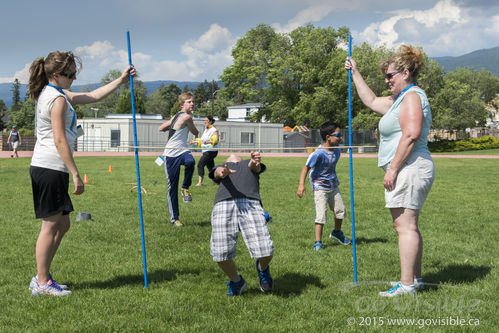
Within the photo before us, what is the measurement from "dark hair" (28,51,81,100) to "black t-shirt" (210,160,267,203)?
1.69 metres

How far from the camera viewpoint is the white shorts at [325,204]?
6332 millimetres

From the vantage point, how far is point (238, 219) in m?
4.21

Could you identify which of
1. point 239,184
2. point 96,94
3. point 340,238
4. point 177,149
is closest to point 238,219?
point 239,184

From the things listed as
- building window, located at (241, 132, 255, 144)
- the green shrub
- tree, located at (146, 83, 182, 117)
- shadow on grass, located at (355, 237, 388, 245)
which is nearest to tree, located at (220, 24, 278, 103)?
building window, located at (241, 132, 255, 144)

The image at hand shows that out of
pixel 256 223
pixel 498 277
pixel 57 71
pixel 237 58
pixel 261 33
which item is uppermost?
pixel 261 33

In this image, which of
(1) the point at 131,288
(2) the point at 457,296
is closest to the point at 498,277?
(2) the point at 457,296

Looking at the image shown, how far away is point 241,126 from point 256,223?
138 feet

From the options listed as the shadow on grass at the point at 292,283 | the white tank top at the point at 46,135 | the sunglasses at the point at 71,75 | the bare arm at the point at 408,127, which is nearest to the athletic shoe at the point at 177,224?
the shadow on grass at the point at 292,283

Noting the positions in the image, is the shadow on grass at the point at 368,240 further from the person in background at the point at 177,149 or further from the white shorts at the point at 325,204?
the person in background at the point at 177,149

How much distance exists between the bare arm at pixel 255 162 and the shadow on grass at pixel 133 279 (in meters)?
1.54

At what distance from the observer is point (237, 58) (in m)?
55.7

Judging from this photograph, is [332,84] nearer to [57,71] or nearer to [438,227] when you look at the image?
[438,227]

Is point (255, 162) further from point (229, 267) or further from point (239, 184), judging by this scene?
point (229, 267)

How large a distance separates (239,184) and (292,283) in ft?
4.11
